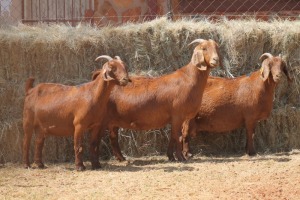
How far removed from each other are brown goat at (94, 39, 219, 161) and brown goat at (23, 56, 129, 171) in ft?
1.94

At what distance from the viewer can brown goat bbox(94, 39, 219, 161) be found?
33.8ft

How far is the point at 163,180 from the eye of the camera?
28.6 ft

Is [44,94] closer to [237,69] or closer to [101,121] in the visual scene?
[101,121]

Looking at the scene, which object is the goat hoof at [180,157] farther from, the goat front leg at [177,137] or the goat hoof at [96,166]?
the goat hoof at [96,166]

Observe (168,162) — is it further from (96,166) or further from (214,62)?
(214,62)

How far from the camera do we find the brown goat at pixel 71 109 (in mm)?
9766

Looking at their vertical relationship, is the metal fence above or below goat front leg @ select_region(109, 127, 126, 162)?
above

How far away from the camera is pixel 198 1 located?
14109 millimetres

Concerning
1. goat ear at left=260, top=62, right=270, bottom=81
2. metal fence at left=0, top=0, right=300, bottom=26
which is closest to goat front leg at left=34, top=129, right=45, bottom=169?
metal fence at left=0, top=0, right=300, bottom=26

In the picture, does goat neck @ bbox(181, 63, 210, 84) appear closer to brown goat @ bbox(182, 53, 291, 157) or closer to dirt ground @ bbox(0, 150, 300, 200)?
brown goat @ bbox(182, 53, 291, 157)

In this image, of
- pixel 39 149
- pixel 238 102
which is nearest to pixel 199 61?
pixel 238 102

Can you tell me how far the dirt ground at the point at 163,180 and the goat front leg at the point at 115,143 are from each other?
12 cm

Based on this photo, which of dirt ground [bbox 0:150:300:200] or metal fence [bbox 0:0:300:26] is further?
metal fence [bbox 0:0:300:26]

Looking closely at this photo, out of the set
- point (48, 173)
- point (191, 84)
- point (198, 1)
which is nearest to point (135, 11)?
point (198, 1)
